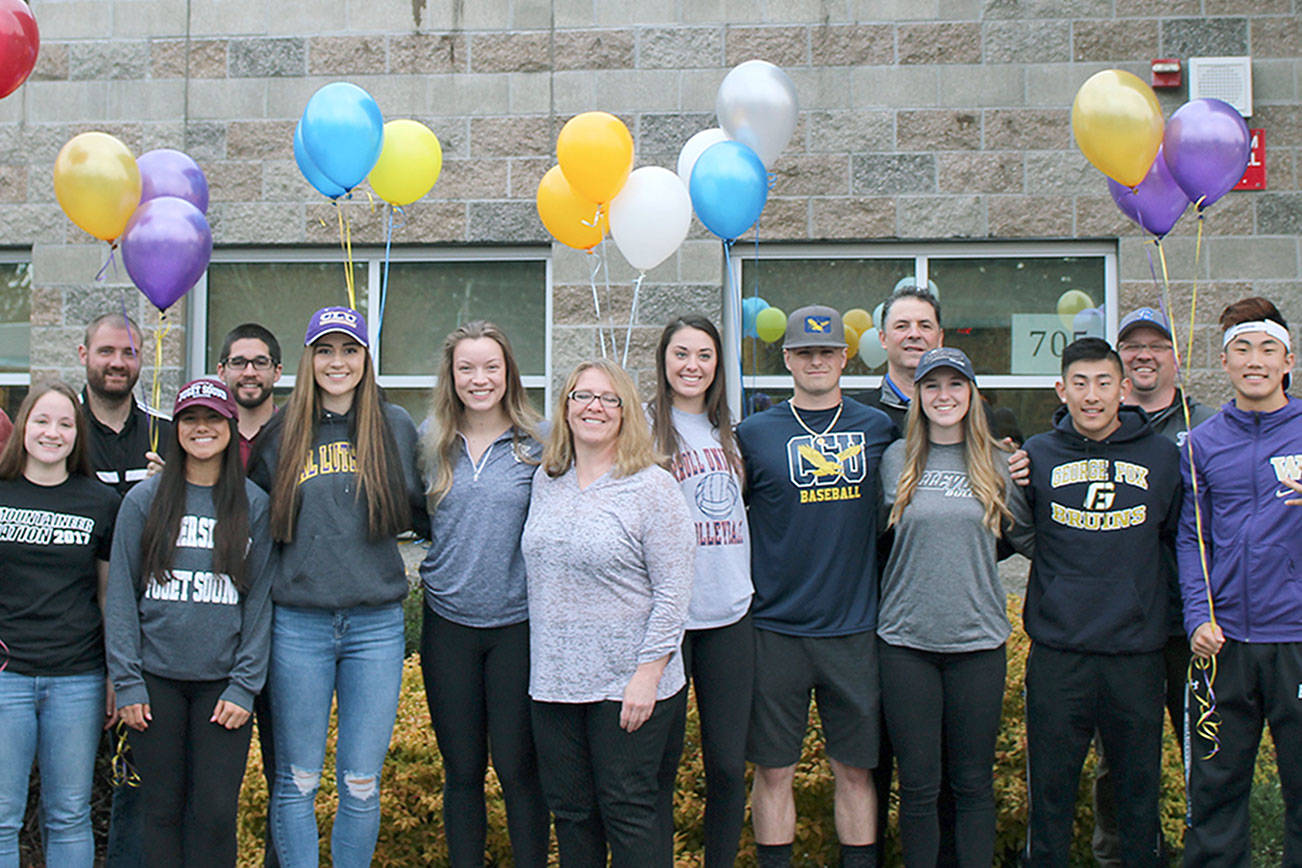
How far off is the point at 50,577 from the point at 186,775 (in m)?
0.69

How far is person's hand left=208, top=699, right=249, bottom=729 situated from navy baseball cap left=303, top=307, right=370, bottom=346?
1039mm

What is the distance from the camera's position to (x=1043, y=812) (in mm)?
3309

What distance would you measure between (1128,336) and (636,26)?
11.1 ft

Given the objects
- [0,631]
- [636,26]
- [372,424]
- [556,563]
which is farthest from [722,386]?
[636,26]

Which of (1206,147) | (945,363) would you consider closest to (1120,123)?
(1206,147)

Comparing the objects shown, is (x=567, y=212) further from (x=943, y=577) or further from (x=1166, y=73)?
(x=1166, y=73)

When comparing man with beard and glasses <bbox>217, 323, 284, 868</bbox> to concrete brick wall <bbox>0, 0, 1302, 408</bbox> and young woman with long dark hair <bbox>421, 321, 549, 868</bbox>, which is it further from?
concrete brick wall <bbox>0, 0, 1302, 408</bbox>

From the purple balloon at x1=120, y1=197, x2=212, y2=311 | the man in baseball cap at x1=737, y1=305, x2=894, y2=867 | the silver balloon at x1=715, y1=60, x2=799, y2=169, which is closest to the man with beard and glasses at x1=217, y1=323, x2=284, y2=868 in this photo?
the purple balloon at x1=120, y1=197, x2=212, y2=311

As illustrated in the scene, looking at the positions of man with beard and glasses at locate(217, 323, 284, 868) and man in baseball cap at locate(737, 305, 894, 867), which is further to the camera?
man with beard and glasses at locate(217, 323, 284, 868)

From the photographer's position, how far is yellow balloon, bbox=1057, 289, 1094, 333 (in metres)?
5.94

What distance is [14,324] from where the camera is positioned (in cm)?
648

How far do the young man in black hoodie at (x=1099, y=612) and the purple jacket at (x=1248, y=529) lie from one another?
0.28 feet

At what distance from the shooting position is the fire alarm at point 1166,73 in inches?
225

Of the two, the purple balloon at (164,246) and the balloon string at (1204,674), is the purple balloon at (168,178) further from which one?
the balloon string at (1204,674)
